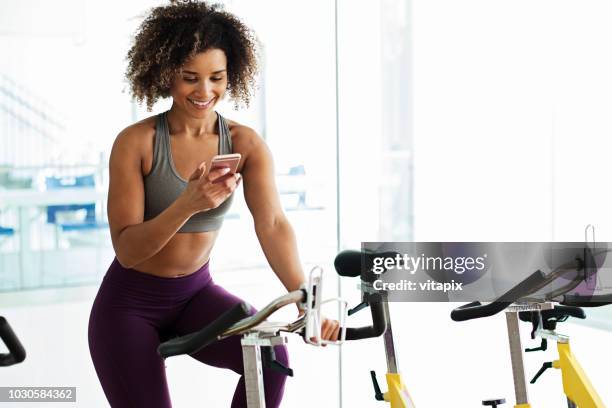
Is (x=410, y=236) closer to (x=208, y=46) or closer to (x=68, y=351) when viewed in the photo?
(x=68, y=351)

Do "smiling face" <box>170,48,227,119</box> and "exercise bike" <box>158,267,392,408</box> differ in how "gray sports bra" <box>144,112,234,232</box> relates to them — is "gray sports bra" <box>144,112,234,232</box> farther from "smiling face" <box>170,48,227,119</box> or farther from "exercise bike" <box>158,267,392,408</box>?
"exercise bike" <box>158,267,392,408</box>

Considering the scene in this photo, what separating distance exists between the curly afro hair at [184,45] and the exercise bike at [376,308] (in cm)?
57

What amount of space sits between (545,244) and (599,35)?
2.99 feet

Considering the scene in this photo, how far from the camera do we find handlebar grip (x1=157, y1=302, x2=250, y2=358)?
1553mm

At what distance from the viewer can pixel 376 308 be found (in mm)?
1988

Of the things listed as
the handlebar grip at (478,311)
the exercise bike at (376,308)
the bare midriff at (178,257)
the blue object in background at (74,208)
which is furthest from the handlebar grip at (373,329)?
the blue object in background at (74,208)

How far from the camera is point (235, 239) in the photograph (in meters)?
3.70

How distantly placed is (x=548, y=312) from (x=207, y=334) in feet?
3.49

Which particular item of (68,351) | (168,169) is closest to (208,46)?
(168,169)

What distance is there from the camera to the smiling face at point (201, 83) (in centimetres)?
222

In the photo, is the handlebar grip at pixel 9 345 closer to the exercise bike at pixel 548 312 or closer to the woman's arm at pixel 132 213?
the woman's arm at pixel 132 213

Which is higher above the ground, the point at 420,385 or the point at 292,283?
the point at 292,283

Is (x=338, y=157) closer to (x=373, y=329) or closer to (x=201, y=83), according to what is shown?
(x=201, y=83)

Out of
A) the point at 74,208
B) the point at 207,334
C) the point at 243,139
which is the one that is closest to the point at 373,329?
the point at 207,334
